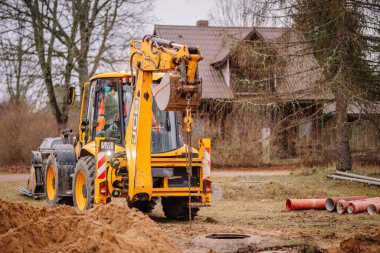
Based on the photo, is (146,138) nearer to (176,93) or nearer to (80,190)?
(176,93)

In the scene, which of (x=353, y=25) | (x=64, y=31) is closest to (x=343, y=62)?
(x=353, y=25)

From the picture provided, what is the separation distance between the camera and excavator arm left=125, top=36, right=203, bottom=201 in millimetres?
11000

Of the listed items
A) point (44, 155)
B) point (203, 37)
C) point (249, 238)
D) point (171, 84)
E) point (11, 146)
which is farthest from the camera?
point (203, 37)

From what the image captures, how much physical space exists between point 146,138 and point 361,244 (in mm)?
4597

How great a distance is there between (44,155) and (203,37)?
21904mm

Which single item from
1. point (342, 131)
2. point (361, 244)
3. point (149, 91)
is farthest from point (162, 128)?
point (342, 131)

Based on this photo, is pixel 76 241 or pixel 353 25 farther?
pixel 353 25

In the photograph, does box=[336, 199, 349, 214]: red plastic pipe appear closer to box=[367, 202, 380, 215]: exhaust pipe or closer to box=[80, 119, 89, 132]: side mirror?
box=[367, 202, 380, 215]: exhaust pipe

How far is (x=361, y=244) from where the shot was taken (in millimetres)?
8695

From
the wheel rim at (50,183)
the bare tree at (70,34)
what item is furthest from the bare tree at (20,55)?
the wheel rim at (50,183)

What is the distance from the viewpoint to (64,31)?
34.6 meters

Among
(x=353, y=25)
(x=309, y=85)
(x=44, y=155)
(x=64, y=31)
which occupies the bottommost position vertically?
(x=44, y=155)

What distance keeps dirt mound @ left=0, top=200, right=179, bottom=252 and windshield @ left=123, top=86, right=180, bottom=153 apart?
3.42 m

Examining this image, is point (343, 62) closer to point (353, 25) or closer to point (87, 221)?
point (353, 25)
